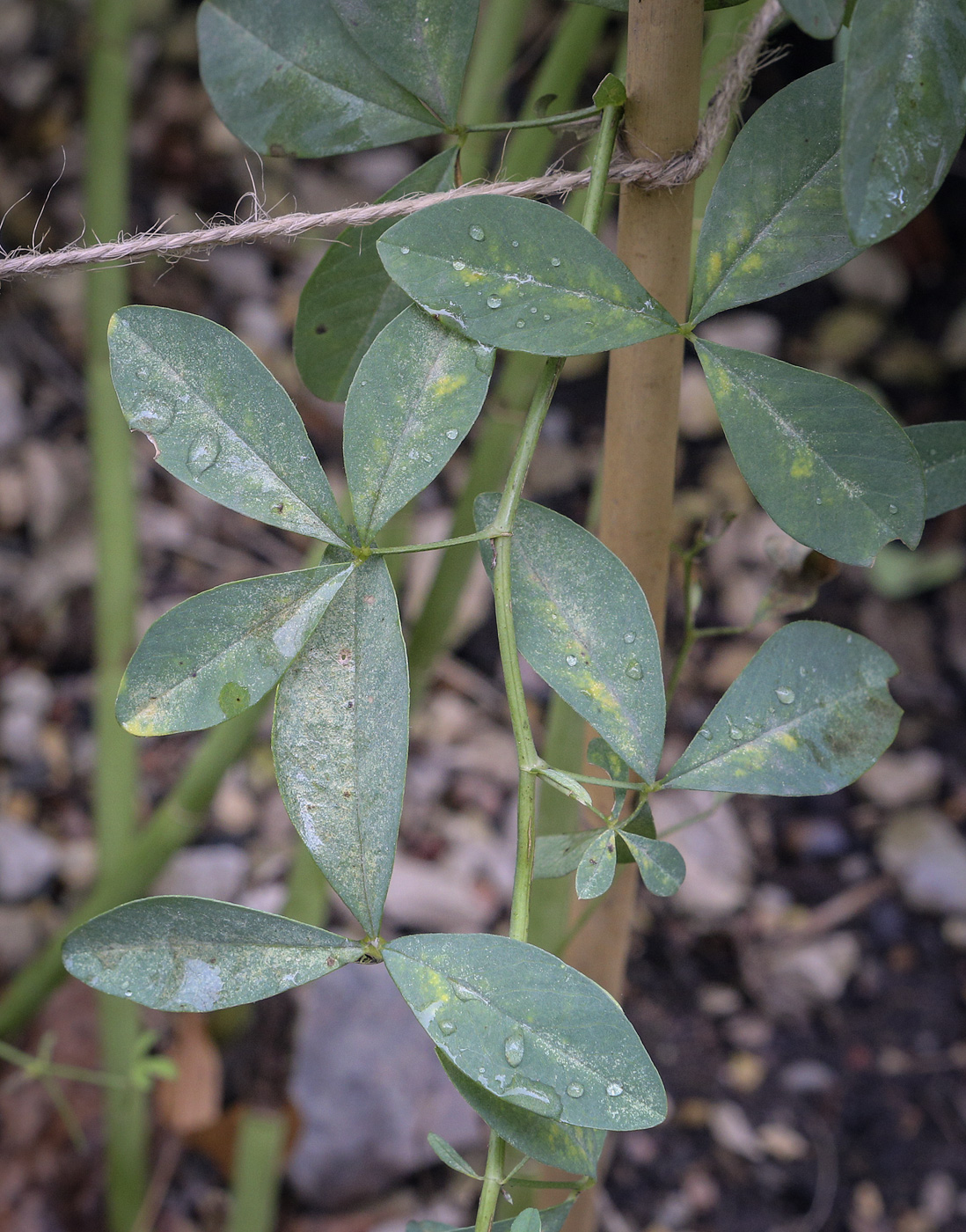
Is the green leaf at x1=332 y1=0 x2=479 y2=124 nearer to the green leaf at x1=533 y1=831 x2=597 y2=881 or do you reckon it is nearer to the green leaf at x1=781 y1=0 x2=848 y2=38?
the green leaf at x1=781 y1=0 x2=848 y2=38

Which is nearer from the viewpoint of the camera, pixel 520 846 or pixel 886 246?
pixel 520 846

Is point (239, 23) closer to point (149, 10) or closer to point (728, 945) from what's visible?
point (728, 945)

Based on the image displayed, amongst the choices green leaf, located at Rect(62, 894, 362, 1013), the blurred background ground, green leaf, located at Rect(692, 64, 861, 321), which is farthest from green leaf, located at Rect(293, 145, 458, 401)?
the blurred background ground

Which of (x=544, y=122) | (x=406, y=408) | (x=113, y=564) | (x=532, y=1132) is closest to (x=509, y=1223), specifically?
(x=532, y=1132)

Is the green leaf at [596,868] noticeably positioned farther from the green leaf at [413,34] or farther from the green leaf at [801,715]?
the green leaf at [413,34]

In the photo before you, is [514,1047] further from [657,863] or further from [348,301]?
[348,301]

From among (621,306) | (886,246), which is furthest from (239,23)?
(886,246)
